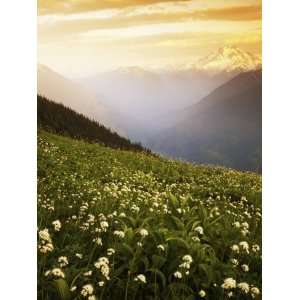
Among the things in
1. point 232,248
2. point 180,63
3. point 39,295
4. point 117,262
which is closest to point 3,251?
point 39,295

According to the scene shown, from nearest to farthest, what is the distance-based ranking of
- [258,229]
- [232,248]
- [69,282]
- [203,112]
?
[69,282] → [232,248] → [258,229] → [203,112]

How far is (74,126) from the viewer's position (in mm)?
3475

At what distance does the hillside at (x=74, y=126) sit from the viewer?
3357 mm

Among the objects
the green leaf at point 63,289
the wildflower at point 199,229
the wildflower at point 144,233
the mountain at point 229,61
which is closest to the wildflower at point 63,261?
the green leaf at point 63,289

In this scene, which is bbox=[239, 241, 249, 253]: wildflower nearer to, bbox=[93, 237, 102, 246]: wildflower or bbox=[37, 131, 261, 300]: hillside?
bbox=[37, 131, 261, 300]: hillside

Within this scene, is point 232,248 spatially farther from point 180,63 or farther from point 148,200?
point 180,63

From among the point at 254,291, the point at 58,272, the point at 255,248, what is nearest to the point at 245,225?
A: the point at 255,248

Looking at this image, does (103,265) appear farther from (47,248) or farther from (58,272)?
(47,248)

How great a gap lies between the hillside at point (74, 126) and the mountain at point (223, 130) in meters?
0.20

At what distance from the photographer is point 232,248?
295cm

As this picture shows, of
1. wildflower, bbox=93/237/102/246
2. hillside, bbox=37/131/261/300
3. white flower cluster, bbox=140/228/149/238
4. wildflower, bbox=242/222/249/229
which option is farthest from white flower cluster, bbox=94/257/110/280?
wildflower, bbox=242/222/249/229

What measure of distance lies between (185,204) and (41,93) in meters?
1.09

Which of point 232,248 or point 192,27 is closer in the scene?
point 232,248

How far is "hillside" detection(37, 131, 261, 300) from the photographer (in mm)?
2801
